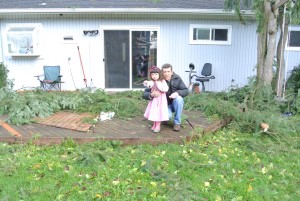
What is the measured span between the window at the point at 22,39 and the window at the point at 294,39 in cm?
786

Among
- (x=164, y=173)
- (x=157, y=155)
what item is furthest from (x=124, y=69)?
(x=164, y=173)

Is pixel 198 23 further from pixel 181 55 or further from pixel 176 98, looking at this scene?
pixel 176 98

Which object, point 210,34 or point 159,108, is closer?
point 159,108

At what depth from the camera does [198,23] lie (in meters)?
8.85

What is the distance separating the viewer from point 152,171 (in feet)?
11.2

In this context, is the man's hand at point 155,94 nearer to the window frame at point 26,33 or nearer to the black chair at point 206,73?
the black chair at point 206,73

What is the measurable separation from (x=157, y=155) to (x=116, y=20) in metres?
5.92

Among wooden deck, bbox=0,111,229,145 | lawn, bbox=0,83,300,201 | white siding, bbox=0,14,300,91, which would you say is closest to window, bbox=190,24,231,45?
white siding, bbox=0,14,300,91

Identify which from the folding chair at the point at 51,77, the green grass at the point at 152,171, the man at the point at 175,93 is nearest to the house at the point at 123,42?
the folding chair at the point at 51,77

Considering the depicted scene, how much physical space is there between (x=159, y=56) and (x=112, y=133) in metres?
5.05

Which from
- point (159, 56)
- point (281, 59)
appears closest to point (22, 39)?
point (159, 56)

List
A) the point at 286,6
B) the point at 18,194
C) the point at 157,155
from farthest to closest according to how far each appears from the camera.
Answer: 1. the point at 286,6
2. the point at 157,155
3. the point at 18,194

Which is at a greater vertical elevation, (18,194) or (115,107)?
(115,107)

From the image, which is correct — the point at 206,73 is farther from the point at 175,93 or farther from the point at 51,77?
the point at 51,77
